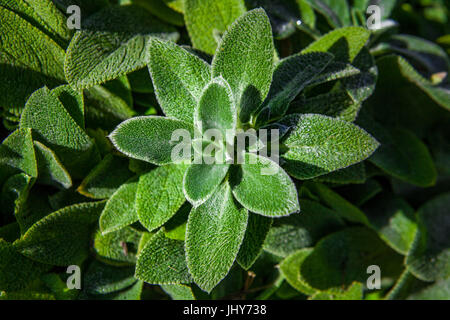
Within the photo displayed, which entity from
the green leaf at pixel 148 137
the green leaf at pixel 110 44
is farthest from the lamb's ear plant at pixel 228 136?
the green leaf at pixel 110 44

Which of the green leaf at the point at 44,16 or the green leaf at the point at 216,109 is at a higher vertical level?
the green leaf at the point at 44,16

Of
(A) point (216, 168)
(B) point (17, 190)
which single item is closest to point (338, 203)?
(A) point (216, 168)

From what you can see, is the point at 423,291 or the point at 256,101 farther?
the point at 423,291

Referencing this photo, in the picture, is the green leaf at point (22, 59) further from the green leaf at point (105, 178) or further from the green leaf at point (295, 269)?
the green leaf at point (295, 269)

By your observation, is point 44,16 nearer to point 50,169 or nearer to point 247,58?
point 50,169

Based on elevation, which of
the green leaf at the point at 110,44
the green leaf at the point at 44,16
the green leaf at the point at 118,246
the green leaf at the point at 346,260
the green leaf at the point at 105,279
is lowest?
the green leaf at the point at 346,260
